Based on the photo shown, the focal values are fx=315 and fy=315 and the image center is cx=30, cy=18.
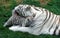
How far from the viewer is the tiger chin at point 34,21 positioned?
814 centimetres

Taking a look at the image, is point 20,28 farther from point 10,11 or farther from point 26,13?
point 10,11

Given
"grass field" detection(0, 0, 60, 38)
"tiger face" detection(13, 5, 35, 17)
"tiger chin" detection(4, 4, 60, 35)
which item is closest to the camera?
"grass field" detection(0, 0, 60, 38)

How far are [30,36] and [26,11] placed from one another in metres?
0.74

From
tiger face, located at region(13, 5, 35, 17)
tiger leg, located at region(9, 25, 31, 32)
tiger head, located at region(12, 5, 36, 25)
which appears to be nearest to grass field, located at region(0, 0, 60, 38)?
tiger leg, located at region(9, 25, 31, 32)

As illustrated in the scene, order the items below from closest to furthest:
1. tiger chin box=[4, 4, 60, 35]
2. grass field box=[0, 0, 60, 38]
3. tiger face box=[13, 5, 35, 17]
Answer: grass field box=[0, 0, 60, 38]
tiger chin box=[4, 4, 60, 35]
tiger face box=[13, 5, 35, 17]

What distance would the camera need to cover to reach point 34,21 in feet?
26.8

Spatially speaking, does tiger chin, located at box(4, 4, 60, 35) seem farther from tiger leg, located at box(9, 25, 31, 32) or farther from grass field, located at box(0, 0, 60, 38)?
grass field, located at box(0, 0, 60, 38)

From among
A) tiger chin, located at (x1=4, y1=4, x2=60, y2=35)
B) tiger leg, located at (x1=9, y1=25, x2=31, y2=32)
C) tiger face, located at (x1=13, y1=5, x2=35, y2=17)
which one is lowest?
tiger leg, located at (x1=9, y1=25, x2=31, y2=32)

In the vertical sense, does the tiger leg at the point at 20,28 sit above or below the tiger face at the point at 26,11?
below

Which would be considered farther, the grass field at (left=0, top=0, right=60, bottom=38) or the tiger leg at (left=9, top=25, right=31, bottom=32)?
the tiger leg at (left=9, top=25, right=31, bottom=32)

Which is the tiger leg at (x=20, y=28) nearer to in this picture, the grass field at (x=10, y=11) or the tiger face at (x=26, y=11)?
the grass field at (x=10, y=11)

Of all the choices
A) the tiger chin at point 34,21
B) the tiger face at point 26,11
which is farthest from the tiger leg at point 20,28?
the tiger face at point 26,11

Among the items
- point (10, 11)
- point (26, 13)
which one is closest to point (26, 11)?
point (26, 13)

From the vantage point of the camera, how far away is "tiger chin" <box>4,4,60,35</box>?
8139 millimetres
